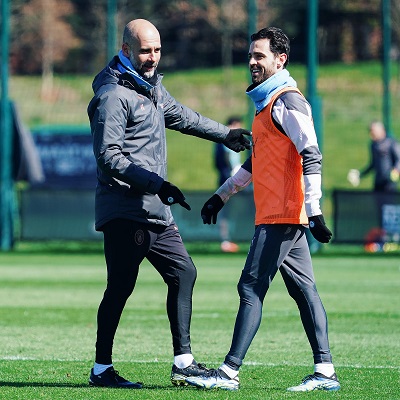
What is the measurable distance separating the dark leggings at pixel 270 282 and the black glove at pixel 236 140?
93 cm

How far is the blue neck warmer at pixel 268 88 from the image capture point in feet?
22.6

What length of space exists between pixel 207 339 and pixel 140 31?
3521mm

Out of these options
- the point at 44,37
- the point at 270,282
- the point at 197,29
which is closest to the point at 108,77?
the point at 270,282

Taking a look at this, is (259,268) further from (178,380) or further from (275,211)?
(178,380)

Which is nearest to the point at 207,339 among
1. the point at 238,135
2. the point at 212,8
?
the point at 238,135

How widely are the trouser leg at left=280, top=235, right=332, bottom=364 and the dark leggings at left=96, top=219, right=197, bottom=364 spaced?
705 millimetres

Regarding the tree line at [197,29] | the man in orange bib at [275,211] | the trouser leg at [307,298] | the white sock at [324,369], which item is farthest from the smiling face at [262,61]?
the tree line at [197,29]

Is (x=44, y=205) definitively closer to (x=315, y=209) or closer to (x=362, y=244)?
(x=362, y=244)

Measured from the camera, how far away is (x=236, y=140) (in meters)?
7.80

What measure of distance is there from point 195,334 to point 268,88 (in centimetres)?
371

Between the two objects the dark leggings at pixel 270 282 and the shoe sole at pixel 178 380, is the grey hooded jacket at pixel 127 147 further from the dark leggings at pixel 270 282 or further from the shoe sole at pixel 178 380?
the shoe sole at pixel 178 380

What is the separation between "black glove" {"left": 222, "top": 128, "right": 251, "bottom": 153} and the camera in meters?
7.78

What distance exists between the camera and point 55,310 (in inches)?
470

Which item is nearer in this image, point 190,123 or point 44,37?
point 190,123
